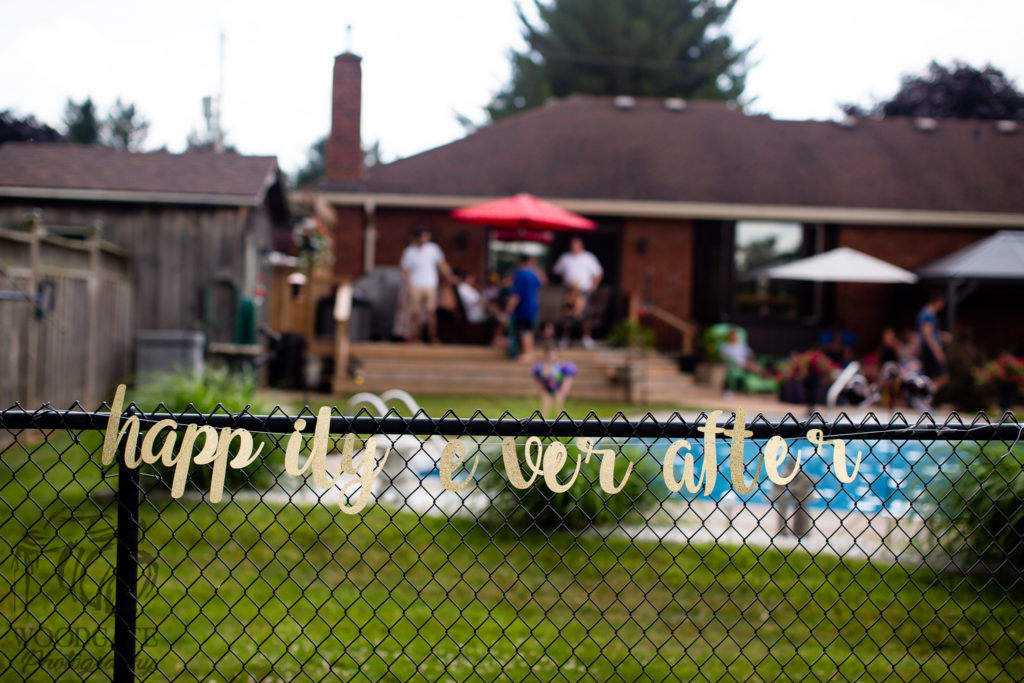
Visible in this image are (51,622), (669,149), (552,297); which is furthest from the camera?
(669,149)

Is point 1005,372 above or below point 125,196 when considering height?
below

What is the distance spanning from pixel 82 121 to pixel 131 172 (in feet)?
131

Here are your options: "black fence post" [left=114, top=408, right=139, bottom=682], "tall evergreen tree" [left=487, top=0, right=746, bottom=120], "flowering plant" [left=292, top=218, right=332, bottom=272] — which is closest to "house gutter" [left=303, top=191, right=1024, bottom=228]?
"flowering plant" [left=292, top=218, right=332, bottom=272]

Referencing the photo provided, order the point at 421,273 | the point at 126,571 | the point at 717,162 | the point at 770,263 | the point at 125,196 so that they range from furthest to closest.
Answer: the point at 717,162 → the point at 770,263 → the point at 421,273 → the point at 125,196 → the point at 126,571

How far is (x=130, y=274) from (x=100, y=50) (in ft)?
81.3

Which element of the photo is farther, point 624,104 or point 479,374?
point 624,104

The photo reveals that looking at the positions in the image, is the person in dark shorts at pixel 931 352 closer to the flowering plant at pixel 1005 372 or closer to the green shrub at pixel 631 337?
the flowering plant at pixel 1005 372

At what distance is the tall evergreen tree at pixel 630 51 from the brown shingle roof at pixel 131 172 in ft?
64.2

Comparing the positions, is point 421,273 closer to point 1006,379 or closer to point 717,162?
point 717,162

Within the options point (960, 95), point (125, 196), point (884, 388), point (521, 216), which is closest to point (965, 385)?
point (884, 388)

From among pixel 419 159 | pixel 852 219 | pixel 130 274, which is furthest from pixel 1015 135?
pixel 130 274

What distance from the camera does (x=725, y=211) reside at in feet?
51.7

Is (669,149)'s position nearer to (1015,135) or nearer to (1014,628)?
(1015,135)

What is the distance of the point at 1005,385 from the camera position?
1215 cm
